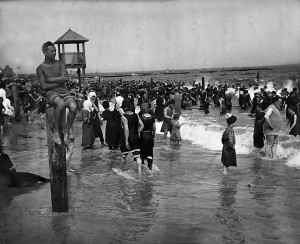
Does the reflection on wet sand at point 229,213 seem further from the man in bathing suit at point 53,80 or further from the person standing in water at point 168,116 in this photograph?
the person standing in water at point 168,116

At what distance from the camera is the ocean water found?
5.10m

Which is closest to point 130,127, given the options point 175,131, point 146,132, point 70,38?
point 146,132

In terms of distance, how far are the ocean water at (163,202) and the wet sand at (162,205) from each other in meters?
0.01

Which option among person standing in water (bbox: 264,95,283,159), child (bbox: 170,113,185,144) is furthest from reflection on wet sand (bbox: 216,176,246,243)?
child (bbox: 170,113,185,144)

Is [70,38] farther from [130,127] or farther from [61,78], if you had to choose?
[61,78]

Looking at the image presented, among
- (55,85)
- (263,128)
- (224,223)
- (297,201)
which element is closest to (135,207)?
(224,223)

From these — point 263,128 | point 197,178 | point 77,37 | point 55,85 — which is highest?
point 77,37

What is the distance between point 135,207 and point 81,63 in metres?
23.8

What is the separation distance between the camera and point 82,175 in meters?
8.59

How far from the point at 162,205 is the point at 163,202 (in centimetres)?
17

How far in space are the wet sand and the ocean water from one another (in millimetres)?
12

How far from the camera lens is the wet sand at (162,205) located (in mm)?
5086

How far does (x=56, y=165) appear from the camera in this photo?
5539mm

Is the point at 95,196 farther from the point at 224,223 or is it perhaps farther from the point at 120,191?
the point at 224,223
